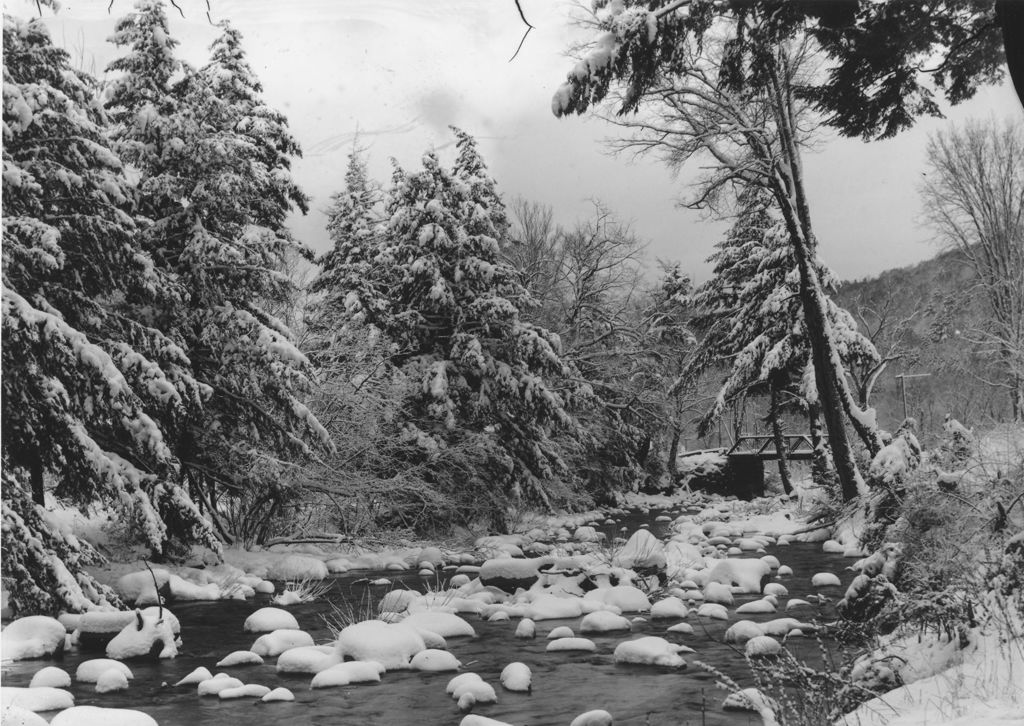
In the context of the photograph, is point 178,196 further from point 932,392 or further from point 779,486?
point 932,392

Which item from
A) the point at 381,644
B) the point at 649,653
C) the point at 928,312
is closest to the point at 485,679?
→ the point at 381,644

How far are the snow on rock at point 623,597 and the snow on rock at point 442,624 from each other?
1.96 metres

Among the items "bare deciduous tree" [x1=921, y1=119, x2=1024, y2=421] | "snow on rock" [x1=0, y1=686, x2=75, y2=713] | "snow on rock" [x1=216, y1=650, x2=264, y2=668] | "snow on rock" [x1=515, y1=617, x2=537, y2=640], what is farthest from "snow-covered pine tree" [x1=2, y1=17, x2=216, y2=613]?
"bare deciduous tree" [x1=921, y1=119, x2=1024, y2=421]

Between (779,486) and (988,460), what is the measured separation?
90.8 ft

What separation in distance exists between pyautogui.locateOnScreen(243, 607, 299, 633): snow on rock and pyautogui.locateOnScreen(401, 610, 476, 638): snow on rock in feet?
4.48

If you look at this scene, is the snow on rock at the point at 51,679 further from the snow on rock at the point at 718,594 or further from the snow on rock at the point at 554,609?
the snow on rock at the point at 718,594

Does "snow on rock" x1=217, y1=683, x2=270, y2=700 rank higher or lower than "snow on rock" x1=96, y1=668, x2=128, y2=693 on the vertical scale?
lower

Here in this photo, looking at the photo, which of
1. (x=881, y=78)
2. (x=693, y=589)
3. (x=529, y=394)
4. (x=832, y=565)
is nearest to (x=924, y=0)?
(x=881, y=78)

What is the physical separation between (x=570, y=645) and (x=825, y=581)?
4555mm

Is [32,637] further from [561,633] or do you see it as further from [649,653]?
[649,653]

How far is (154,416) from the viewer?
41.3ft

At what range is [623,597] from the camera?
31.9ft

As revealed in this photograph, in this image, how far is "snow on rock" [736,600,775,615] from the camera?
29.8ft

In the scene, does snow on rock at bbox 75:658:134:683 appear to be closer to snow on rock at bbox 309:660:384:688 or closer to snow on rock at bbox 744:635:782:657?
snow on rock at bbox 309:660:384:688
